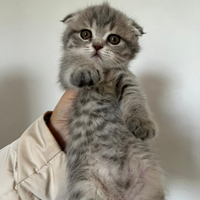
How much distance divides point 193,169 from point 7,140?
1.43m

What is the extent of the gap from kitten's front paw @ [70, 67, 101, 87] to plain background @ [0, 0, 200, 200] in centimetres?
45

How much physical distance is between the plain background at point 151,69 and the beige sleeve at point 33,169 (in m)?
0.41

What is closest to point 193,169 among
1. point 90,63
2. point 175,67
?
point 175,67

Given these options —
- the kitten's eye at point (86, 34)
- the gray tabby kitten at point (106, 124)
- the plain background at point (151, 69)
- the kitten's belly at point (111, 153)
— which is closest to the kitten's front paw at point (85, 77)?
the gray tabby kitten at point (106, 124)

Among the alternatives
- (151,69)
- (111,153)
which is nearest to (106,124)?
(111,153)

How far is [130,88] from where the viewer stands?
2.72 ft

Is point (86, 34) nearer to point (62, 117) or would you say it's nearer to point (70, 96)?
point (70, 96)

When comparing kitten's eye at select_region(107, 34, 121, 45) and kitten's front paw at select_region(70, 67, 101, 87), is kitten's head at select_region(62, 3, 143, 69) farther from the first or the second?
kitten's front paw at select_region(70, 67, 101, 87)

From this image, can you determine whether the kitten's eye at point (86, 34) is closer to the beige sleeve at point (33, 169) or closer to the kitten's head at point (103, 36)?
the kitten's head at point (103, 36)

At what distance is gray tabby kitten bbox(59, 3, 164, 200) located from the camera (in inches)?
27.9

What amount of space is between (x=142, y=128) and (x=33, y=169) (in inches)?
19.2

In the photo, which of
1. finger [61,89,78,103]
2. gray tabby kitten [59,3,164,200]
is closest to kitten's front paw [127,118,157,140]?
gray tabby kitten [59,3,164,200]

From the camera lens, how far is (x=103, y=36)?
0.89 meters

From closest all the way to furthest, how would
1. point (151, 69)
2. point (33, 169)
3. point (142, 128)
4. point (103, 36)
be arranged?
point (142, 128)
point (33, 169)
point (103, 36)
point (151, 69)
